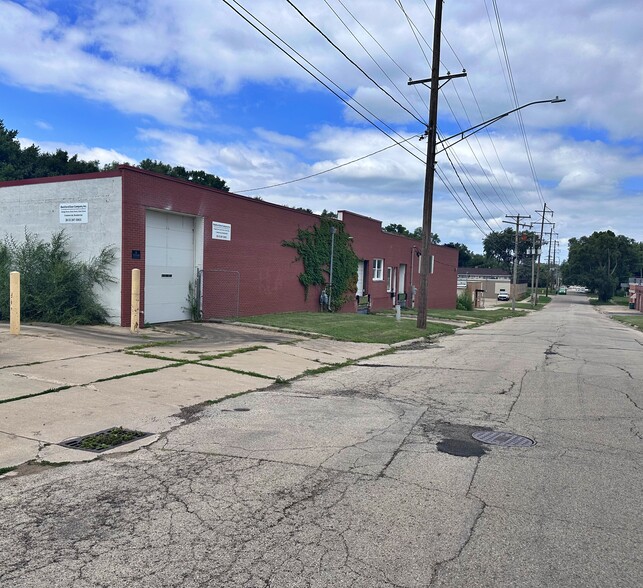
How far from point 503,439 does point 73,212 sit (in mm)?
14004

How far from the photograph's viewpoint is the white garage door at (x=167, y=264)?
54.7ft

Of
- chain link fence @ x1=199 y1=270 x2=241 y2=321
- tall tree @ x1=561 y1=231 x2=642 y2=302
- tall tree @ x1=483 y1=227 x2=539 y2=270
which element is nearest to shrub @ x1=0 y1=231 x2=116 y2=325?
chain link fence @ x1=199 y1=270 x2=241 y2=321

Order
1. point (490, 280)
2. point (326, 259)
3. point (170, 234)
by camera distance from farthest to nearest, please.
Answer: point (490, 280), point (326, 259), point (170, 234)

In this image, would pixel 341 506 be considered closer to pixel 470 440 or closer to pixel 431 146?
pixel 470 440

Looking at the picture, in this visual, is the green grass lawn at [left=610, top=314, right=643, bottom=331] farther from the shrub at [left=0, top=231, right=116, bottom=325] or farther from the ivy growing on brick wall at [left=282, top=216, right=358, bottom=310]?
the shrub at [left=0, top=231, right=116, bottom=325]

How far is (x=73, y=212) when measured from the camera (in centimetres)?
1614

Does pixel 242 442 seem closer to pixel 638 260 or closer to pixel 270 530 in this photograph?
pixel 270 530

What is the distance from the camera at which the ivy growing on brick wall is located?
25.0m

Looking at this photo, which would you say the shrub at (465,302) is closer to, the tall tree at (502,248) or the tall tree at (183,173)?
the tall tree at (183,173)

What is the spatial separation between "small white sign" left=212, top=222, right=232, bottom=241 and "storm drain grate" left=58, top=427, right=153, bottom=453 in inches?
504

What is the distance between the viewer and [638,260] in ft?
401

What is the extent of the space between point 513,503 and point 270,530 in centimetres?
208

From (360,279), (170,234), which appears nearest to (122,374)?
(170,234)

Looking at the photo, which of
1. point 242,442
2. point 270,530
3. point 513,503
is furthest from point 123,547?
point 513,503
